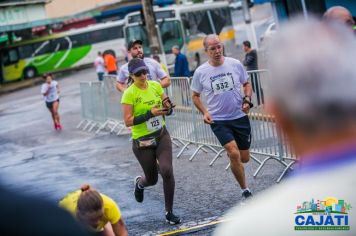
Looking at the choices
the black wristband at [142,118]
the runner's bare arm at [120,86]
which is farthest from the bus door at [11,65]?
the black wristband at [142,118]

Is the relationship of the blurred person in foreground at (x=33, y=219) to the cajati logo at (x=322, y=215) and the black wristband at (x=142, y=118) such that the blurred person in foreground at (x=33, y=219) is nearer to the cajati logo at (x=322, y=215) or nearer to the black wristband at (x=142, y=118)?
the cajati logo at (x=322, y=215)

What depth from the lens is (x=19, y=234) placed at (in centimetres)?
172

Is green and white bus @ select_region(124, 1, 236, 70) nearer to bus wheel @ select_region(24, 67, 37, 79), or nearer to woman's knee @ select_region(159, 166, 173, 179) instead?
bus wheel @ select_region(24, 67, 37, 79)

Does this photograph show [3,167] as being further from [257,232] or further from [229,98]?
[257,232]

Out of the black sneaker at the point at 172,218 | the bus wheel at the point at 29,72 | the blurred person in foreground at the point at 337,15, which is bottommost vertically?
the bus wheel at the point at 29,72

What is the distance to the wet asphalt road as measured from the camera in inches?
316

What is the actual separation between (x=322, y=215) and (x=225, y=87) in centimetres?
597

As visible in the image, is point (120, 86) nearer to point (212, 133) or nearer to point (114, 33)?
point (212, 133)

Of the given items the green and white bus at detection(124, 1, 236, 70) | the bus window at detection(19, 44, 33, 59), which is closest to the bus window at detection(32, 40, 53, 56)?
the bus window at detection(19, 44, 33, 59)

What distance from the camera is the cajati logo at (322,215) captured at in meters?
2.02

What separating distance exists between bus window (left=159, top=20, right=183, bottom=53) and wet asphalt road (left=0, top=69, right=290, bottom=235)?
11.0m

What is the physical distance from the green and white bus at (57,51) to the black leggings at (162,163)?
1552 inches

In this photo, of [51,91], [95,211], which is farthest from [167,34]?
[95,211]

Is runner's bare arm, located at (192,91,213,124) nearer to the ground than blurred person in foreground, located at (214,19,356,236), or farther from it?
nearer to the ground
